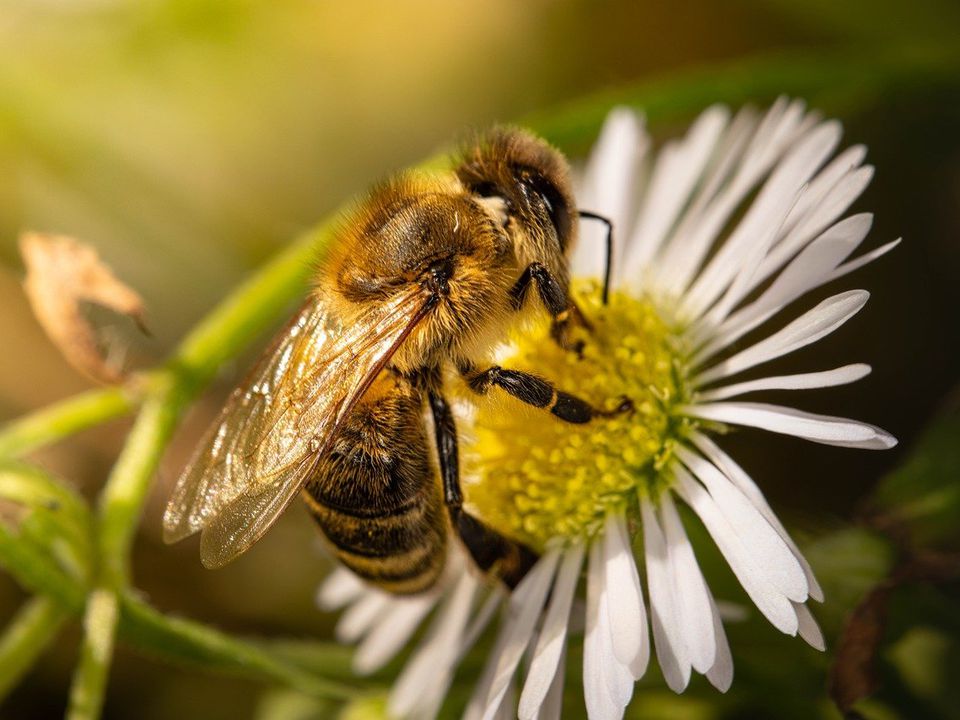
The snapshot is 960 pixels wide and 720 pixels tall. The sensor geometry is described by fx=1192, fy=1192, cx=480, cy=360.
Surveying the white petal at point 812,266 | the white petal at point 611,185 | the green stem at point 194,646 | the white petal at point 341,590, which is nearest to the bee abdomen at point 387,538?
the green stem at point 194,646

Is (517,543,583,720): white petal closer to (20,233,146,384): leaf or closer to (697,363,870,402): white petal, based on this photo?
(697,363,870,402): white petal

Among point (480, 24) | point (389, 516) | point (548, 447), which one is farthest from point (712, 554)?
point (480, 24)

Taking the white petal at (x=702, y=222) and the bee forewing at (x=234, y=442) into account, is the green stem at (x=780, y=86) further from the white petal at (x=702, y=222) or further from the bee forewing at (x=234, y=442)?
the bee forewing at (x=234, y=442)

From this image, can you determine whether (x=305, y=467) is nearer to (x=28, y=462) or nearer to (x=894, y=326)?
(x=28, y=462)

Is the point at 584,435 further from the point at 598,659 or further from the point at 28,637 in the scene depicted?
the point at 28,637

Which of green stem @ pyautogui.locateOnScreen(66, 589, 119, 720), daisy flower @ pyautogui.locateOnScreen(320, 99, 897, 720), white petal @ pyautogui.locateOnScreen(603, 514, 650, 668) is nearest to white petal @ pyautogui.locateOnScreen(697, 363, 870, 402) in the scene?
daisy flower @ pyautogui.locateOnScreen(320, 99, 897, 720)
